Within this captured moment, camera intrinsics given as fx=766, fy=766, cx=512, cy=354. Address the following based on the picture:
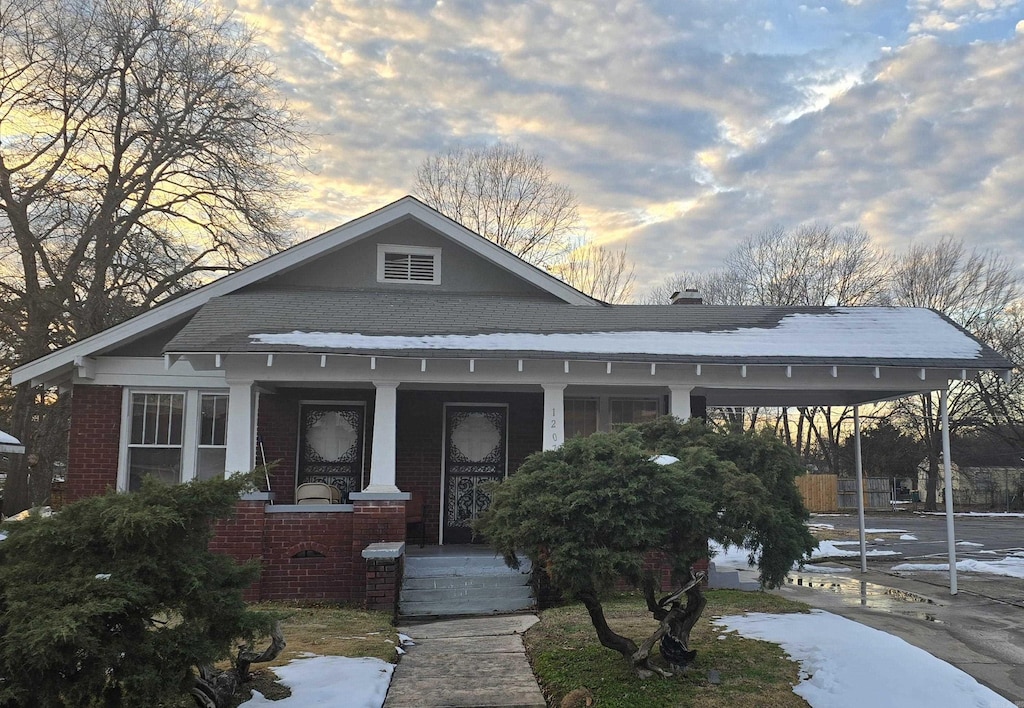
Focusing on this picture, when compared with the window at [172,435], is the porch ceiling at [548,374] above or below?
above

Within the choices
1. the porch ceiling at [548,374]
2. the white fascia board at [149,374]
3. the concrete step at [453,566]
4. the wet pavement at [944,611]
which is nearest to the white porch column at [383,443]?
the porch ceiling at [548,374]

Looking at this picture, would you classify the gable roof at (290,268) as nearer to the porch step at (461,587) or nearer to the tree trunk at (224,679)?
the porch step at (461,587)

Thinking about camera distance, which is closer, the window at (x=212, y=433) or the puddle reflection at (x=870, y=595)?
the puddle reflection at (x=870, y=595)

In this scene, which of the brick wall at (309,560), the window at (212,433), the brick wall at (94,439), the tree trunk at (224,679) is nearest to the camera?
the tree trunk at (224,679)

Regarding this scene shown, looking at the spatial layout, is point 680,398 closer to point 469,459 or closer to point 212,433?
point 469,459

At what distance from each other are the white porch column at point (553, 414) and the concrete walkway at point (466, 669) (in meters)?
2.67

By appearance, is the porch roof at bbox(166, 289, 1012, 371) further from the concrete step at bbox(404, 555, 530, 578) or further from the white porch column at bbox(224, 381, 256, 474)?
the concrete step at bbox(404, 555, 530, 578)

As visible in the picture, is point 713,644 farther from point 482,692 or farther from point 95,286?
point 95,286

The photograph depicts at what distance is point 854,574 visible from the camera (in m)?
13.1

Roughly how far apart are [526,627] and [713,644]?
2239mm

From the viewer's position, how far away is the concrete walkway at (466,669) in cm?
586

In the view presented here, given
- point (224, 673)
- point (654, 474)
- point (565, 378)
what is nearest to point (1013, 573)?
point (565, 378)

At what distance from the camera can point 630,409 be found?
41.8 ft

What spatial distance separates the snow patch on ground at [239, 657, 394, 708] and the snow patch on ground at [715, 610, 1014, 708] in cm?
328
